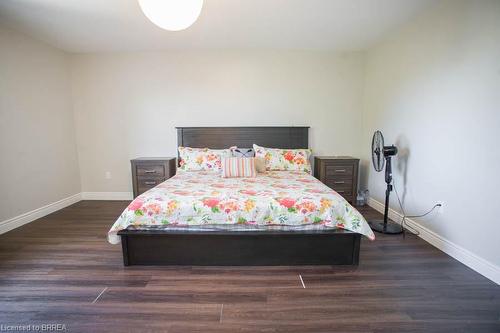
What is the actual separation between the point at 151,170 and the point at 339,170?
287 cm

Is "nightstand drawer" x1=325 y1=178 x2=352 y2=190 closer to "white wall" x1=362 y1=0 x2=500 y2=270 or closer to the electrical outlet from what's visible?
"white wall" x1=362 y1=0 x2=500 y2=270

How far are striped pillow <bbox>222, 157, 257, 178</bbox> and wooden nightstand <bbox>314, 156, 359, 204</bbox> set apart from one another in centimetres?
126

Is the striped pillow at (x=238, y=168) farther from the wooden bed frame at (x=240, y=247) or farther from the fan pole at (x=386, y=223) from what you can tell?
the fan pole at (x=386, y=223)

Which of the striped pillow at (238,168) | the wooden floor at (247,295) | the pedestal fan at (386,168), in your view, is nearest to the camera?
the wooden floor at (247,295)

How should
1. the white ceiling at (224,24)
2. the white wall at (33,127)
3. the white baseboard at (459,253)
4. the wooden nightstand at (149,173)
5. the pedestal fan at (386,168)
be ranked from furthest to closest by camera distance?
1. the wooden nightstand at (149,173)
2. the white wall at (33,127)
3. the pedestal fan at (386,168)
4. the white ceiling at (224,24)
5. the white baseboard at (459,253)

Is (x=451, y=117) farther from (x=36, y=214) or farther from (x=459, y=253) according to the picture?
(x=36, y=214)

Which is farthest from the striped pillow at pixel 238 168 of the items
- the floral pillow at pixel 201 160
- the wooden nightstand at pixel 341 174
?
the wooden nightstand at pixel 341 174

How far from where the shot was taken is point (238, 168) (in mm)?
2973

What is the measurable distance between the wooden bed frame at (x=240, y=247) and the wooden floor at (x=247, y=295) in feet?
0.26

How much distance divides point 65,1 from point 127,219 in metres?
2.16

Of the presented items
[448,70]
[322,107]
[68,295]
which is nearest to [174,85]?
[322,107]

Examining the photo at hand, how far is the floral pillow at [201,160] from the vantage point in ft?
11.0

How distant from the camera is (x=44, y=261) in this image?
2188 mm

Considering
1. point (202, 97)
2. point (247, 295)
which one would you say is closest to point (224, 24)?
point (202, 97)
